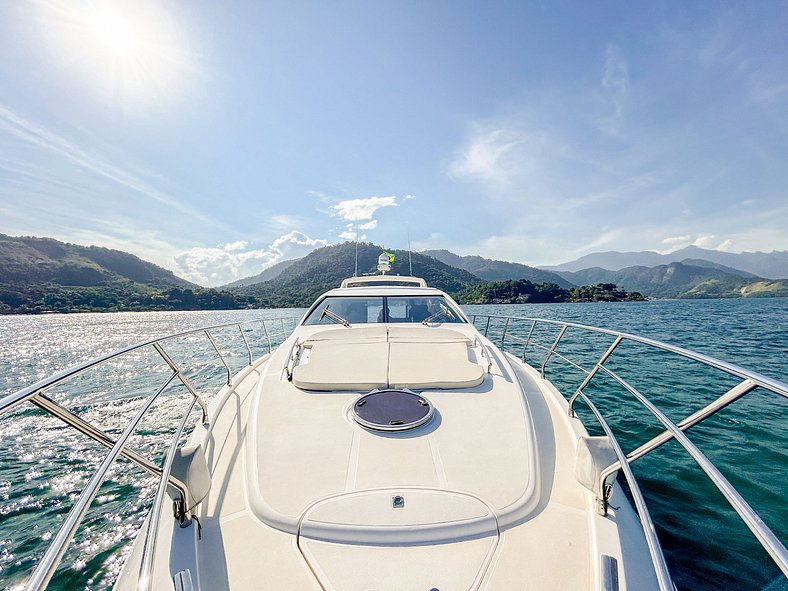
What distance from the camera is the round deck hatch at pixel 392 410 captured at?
2273mm

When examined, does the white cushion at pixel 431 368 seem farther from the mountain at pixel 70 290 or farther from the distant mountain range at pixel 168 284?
the mountain at pixel 70 290

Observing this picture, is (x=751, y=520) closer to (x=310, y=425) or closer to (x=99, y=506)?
(x=310, y=425)

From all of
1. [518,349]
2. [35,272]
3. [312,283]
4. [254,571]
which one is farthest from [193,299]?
[254,571]

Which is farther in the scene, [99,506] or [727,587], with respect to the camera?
[99,506]

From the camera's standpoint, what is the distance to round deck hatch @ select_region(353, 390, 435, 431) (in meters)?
2.27

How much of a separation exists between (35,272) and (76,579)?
386 ft

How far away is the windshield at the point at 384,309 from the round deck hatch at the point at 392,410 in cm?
193

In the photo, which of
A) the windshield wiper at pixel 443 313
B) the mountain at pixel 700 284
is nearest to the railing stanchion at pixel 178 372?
the windshield wiper at pixel 443 313

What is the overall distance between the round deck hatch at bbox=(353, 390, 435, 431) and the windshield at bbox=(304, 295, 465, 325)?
1935mm

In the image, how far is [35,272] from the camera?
81750mm

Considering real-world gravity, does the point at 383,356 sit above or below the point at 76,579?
above

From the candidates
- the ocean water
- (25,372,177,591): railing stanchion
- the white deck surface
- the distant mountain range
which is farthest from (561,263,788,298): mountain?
(25,372,177,591): railing stanchion

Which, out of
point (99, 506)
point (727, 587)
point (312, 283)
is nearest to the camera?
point (727, 587)

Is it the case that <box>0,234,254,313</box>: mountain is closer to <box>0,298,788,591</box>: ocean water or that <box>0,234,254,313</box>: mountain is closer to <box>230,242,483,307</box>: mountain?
<box>230,242,483,307</box>: mountain
